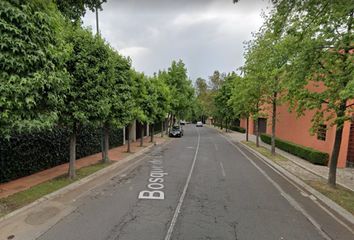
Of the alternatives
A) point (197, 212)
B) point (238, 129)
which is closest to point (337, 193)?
point (197, 212)

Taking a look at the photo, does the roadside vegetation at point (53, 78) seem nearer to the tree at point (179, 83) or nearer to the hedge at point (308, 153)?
the hedge at point (308, 153)

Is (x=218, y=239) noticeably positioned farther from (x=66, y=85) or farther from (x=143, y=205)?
(x=66, y=85)

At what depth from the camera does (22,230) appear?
521cm

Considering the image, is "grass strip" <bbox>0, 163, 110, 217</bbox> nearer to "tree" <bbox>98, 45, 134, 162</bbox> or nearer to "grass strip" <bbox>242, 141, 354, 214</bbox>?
"tree" <bbox>98, 45, 134, 162</bbox>

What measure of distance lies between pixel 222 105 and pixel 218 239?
1433 inches

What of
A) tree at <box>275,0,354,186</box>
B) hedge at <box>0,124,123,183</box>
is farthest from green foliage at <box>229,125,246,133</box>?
tree at <box>275,0,354,186</box>

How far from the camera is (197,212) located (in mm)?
6375

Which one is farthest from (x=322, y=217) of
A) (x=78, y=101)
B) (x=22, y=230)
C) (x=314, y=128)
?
(x=78, y=101)

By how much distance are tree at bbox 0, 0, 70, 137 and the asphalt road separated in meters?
2.56

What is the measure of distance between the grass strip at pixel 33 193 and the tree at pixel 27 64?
2.08m

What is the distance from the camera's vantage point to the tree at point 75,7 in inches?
559

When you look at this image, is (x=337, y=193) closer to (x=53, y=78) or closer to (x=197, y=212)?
(x=197, y=212)

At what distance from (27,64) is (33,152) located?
6033mm

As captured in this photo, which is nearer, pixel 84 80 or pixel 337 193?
pixel 337 193
